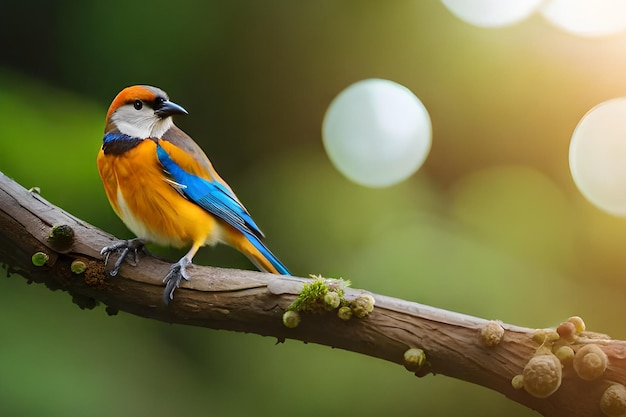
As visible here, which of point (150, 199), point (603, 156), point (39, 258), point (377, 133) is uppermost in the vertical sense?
point (603, 156)

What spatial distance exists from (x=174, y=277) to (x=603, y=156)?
1416mm

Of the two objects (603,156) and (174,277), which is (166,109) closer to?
(174,277)

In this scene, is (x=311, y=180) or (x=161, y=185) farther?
(x=311, y=180)

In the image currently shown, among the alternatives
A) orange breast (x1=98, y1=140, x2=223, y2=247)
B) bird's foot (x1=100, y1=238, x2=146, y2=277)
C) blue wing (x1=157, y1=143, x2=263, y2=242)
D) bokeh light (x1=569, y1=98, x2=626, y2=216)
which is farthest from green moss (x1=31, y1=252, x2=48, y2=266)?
bokeh light (x1=569, y1=98, x2=626, y2=216)

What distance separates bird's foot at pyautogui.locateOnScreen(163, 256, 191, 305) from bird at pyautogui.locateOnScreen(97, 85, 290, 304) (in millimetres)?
117

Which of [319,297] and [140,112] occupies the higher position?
[140,112]

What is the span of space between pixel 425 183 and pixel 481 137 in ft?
0.87

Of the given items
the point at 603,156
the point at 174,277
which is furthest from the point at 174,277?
the point at 603,156

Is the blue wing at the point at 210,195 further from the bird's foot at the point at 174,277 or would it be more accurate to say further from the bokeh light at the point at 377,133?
the bokeh light at the point at 377,133

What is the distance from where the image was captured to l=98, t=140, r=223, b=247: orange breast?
1.47 m

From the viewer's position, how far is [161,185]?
148 centimetres

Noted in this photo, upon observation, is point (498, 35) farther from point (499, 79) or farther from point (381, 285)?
point (381, 285)

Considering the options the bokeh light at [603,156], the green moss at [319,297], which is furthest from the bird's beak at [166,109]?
the bokeh light at [603,156]

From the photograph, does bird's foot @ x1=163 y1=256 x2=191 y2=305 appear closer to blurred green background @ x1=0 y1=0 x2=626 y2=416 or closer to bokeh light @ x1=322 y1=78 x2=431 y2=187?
blurred green background @ x1=0 y1=0 x2=626 y2=416
